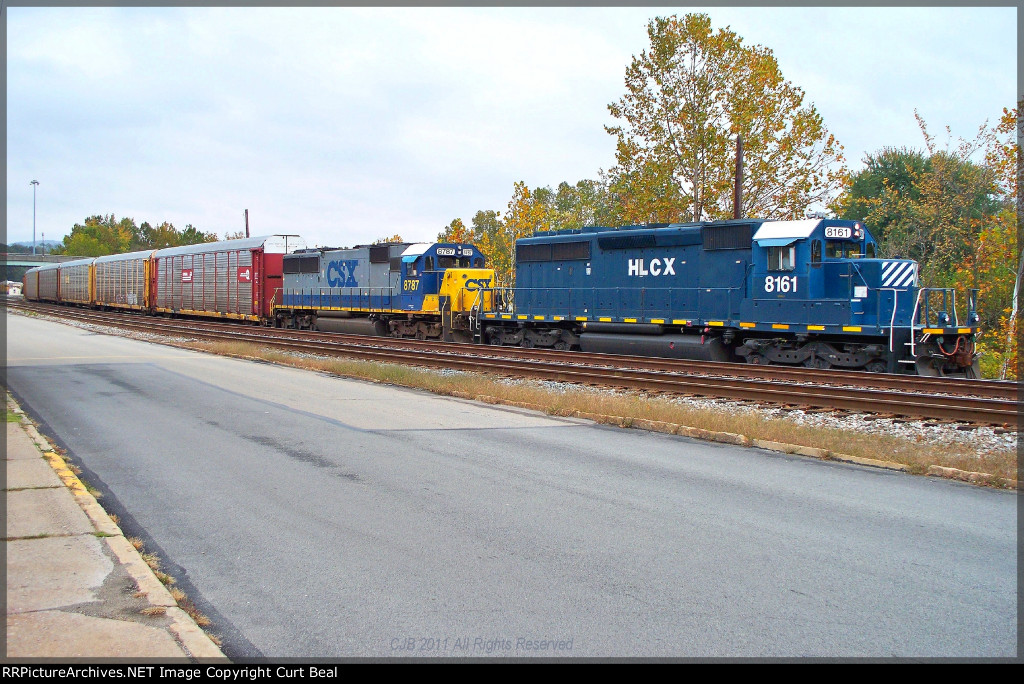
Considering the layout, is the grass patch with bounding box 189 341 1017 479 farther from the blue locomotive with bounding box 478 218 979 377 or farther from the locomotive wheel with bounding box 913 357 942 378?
the locomotive wheel with bounding box 913 357 942 378

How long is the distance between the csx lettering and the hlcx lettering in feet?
46.8

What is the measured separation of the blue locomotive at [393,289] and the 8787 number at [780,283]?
11.2 m

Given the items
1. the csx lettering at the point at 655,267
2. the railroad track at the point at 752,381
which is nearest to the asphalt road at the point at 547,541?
the railroad track at the point at 752,381

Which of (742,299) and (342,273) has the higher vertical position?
(342,273)

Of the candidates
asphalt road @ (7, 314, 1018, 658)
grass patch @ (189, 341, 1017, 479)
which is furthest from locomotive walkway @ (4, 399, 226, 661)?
grass patch @ (189, 341, 1017, 479)

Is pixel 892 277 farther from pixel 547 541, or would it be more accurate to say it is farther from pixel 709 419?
pixel 547 541

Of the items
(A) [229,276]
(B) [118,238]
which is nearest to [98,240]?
(B) [118,238]

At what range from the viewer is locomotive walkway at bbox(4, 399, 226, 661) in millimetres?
4145

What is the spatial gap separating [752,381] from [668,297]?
266 inches

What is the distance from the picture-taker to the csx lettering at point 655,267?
21.6m

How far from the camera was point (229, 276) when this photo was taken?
3991 cm

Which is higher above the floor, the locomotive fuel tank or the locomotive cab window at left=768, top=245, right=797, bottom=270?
the locomotive cab window at left=768, top=245, right=797, bottom=270

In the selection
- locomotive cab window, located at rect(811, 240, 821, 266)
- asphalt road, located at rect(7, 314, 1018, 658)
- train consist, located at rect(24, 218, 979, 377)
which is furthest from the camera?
locomotive cab window, located at rect(811, 240, 821, 266)

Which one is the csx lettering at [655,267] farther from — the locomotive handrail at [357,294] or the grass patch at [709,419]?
the locomotive handrail at [357,294]
